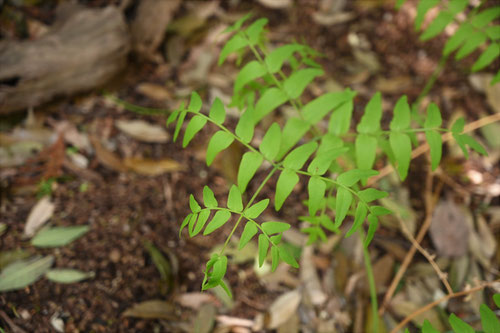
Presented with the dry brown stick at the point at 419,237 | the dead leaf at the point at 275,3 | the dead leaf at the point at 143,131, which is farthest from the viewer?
the dead leaf at the point at 275,3

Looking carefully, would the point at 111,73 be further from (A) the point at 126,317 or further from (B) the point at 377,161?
(B) the point at 377,161

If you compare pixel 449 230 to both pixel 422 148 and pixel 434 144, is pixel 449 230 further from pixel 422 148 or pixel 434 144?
pixel 434 144

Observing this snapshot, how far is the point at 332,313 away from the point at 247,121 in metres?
1.06

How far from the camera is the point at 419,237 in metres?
1.92

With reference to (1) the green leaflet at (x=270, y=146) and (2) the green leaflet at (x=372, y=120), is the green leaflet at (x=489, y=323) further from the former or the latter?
(1) the green leaflet at (x=270, y=146)

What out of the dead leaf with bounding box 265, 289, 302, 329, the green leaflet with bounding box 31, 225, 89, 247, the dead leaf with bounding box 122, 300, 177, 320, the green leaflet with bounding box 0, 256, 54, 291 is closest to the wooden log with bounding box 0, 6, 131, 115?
the green leaflet with bounding box 31, 225, 89, 247

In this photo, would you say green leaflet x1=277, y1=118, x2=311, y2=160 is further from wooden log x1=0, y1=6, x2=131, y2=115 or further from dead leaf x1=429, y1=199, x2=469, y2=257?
wooden log x1=0, y1=6, x2=131, y2=115

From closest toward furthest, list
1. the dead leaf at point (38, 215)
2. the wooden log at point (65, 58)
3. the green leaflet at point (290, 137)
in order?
the green leaflet at point (290, 137), the dead leaf at point (38, 215), the wooden log at point (65, 58)

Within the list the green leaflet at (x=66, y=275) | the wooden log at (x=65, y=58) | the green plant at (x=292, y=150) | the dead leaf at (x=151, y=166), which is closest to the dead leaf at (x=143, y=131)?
the dead leaf at (x=151, y=166)

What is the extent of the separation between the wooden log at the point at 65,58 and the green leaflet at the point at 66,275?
3.05 ft

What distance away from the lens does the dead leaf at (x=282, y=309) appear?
1.70 m

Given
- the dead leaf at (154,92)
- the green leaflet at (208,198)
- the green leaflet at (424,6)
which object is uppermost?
the green leaflet at (424,6)

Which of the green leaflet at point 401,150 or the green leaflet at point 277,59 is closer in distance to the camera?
the green leaflet at point 401,150

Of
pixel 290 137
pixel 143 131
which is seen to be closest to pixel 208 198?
pixel 290 137
